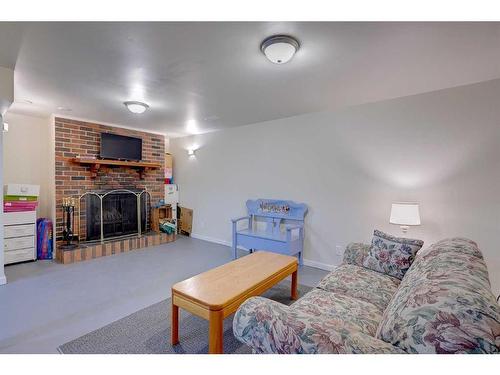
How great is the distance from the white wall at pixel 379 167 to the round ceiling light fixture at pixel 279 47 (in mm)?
1846

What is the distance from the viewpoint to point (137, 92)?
2.78 m

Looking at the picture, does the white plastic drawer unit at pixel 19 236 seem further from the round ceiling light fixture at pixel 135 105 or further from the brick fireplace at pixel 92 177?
the round ceiling light fixture at pixel 135 105

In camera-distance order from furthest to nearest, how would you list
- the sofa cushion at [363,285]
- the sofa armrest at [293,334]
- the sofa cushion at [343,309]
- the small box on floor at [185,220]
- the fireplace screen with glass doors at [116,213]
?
the small box on floor at [185,220]
the fireplace screen with glass doors at [116,213]
the sofa cushion at [363,285]
the sofa cushion at [343,309]
the sofa armrest at [293,334]

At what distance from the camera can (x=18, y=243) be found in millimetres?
3543

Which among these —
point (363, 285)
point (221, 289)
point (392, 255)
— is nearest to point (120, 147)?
point (221, 289)

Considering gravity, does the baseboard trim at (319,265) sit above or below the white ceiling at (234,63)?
below

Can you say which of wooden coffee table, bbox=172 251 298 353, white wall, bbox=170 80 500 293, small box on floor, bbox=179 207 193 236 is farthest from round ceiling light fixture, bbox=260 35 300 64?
small box on floor, bbox=179 207 193 236

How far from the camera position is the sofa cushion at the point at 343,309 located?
4.72 feet

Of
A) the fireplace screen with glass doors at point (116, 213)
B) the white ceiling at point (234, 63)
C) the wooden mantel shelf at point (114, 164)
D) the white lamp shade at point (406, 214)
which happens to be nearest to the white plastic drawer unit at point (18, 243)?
the fireplace screen with glass doors at point (116, 213)

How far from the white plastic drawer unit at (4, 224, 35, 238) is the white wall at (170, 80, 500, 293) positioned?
3015mm

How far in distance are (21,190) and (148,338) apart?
3.25 metres

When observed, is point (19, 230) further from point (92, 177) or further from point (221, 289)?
point (221, 289)
